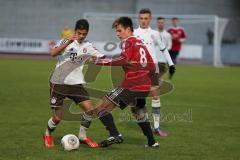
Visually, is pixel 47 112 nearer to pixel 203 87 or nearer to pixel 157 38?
pixel 157 38

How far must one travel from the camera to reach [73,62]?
30.8 ft

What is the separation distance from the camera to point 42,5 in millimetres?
49969

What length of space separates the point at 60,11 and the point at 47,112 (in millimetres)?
37546

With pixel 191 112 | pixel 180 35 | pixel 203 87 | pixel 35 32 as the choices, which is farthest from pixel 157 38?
pixel 35 32

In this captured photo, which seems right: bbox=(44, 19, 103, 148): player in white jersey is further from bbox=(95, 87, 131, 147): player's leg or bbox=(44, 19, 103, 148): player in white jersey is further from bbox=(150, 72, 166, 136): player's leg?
bbox=(150, 72, 166, 136): player's leg

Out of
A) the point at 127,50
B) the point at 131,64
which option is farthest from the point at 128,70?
the point at 127,50

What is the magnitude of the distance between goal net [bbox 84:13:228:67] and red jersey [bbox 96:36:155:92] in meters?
24.6

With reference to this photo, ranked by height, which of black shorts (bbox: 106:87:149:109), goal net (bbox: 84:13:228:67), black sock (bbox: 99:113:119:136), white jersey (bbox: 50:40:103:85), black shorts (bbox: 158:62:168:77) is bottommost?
goal net (bbox: 84:13:228:67)

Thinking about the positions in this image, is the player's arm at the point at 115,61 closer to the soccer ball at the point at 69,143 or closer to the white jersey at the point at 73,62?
the white jersey at the point at 73,62

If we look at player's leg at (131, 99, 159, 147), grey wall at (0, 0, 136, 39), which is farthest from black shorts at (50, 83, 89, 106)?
grey wall at (0, 0, 136, 39)

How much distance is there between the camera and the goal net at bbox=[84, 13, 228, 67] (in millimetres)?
37375

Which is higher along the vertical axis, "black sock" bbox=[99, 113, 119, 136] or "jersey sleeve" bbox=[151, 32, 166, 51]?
"jersey sleeve" bbox=[151, 32, 166, 51]

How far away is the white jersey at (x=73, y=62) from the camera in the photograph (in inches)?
366

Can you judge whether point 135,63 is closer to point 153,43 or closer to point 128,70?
point 128,70
